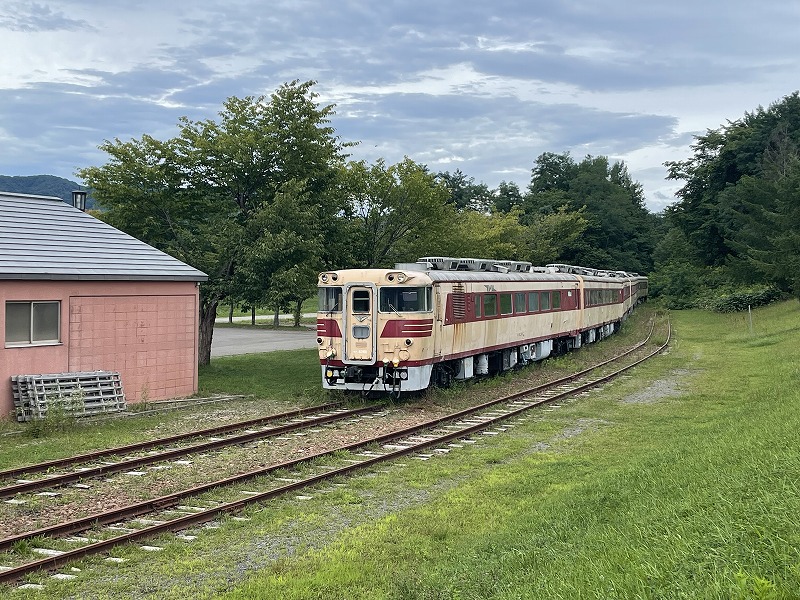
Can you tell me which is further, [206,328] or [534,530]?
[206,328]

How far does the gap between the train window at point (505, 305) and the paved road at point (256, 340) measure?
13267 millimetres

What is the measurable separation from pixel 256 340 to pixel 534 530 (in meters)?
33.4

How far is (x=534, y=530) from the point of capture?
814cm

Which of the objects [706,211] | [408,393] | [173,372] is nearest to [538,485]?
[408,393]

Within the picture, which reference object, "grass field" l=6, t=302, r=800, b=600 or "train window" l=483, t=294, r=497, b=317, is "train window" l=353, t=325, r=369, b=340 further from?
"grass field" l=6, t=302, r=800, b=600

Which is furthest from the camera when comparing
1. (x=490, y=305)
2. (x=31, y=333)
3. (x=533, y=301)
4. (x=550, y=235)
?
(x=550, y=235)

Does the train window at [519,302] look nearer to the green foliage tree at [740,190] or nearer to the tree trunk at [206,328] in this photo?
the tree trunk at [206,328]

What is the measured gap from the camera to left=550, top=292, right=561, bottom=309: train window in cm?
2667

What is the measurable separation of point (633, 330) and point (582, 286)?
15.3 meters

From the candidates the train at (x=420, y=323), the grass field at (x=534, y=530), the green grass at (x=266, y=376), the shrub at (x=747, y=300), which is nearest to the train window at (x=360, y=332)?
the train at (x=420, y=323)

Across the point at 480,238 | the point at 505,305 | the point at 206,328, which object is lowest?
the point at 206,328

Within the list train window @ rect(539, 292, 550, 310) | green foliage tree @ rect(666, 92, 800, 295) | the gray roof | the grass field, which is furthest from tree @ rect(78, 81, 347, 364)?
green foliage tree @ rect(666, 92, 800, 295)

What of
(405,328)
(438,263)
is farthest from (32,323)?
(438,263)

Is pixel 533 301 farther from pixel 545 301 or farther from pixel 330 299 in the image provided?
pixel 330 299
